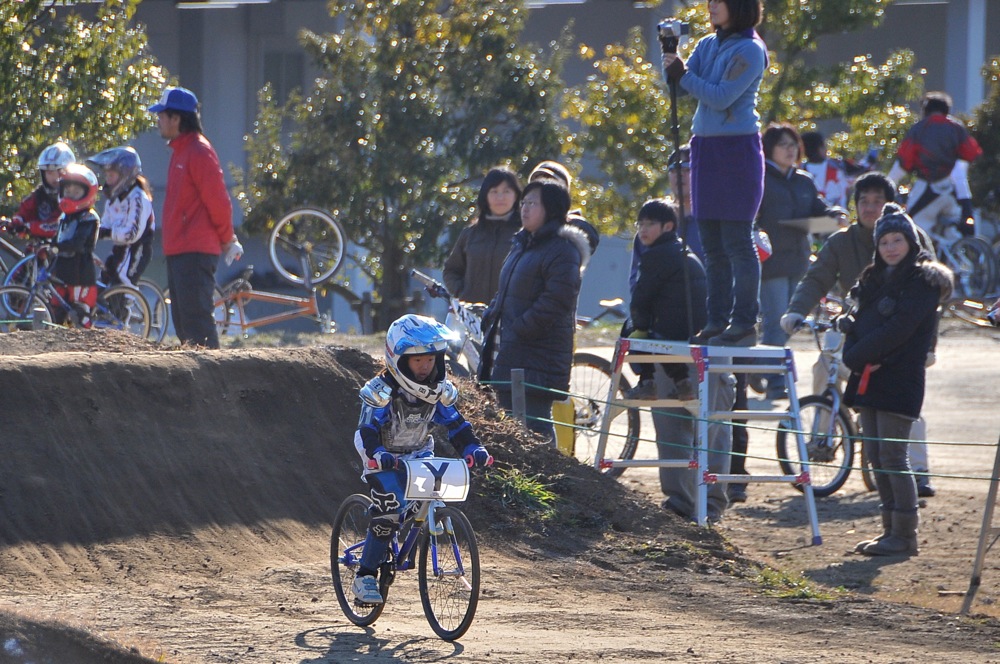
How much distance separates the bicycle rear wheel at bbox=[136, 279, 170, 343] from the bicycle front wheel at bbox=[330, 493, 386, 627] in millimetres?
6877

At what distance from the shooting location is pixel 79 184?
459 inches

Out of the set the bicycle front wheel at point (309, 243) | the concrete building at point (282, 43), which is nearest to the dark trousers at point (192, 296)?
the bicycle front wheel at point (309, 243)

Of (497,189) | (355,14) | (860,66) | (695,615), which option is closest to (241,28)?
(355,14)

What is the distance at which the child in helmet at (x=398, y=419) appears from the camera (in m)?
6.23

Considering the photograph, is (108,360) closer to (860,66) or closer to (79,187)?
(79,187)

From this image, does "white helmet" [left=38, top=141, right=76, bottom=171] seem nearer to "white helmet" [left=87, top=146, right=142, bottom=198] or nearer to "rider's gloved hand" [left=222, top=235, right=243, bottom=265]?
"white helmet" [left=87, top=146, right=142, bottom=198]

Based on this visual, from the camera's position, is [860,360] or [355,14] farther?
[355,14]

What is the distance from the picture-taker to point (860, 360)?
857 cm

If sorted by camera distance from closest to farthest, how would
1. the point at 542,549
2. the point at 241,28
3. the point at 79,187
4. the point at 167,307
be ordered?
1. the point at 542,549
2. the point at 79,187
3. the point at 167,307
4. the point at 241,28

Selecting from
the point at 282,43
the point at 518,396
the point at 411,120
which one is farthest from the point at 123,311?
the point at 282,43

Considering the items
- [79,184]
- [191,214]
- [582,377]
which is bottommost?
[582,377]

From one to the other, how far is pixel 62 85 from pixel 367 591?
879 cm

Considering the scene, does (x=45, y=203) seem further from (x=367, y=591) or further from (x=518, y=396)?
(x=367, y=591)

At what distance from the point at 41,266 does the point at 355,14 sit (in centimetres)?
717
